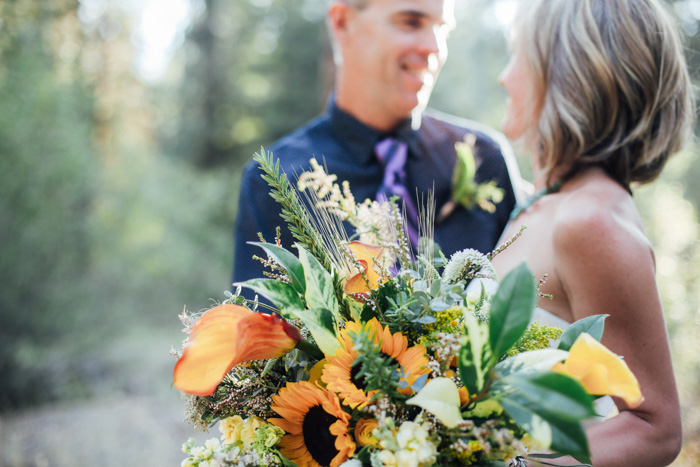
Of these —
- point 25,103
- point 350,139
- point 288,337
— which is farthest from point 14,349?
point 288,337

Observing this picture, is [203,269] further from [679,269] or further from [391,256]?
[391,256]

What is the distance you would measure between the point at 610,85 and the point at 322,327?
59.0 inches

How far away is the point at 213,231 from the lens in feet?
51.1

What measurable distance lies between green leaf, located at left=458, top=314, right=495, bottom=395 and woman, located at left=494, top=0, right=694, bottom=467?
87 centimetres

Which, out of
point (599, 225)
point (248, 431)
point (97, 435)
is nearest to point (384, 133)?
point (599, 225)

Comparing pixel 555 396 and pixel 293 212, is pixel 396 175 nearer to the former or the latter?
pixel 293 212

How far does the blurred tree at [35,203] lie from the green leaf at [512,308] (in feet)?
26.9

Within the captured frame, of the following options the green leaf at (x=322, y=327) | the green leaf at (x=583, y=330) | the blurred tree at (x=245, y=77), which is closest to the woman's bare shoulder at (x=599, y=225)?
the green leaf at (x=583, y=330)

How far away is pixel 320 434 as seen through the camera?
1.13m

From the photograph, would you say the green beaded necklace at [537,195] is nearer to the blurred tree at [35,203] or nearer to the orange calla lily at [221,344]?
the orange calla lily at [221,344]

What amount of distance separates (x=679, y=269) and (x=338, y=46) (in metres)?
5.71

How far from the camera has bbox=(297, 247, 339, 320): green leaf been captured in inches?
41.4

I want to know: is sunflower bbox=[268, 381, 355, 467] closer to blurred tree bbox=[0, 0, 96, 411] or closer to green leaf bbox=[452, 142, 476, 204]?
green leaf bbox=[452, 142, 476, 204]

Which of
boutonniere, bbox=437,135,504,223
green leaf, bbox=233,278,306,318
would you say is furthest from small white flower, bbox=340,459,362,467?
boutonniere, bbox=437,135,504,223
